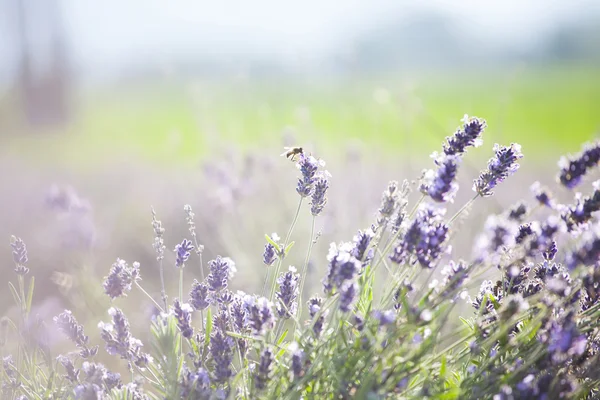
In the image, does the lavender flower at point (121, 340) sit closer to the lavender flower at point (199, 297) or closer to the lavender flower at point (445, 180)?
the lavender flower at point (199, 297)

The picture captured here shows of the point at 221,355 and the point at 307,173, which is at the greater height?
the point at 307,173

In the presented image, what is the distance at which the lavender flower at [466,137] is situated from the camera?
4.96 feet

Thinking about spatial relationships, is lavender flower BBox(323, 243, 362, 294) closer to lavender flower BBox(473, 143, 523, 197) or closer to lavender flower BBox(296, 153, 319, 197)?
lavender flower BBox(296, 153, 319, 197)

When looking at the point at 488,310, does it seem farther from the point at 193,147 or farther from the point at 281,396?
the point at 193,147

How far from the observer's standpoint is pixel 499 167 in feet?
4.96

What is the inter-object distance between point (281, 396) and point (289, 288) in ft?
0.90

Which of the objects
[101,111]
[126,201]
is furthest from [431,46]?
[126,201]

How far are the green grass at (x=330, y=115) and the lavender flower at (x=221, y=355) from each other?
306cm

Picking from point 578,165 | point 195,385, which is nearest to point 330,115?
point 578,165

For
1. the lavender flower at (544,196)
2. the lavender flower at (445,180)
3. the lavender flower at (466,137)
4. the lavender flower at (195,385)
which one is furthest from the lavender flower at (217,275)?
the lavender flower at (544,196)

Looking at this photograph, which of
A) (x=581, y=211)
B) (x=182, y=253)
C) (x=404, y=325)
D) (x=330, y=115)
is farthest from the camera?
(x=330, y=115)

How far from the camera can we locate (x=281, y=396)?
1.29 metres

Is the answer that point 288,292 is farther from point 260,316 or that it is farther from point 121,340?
point 121,340

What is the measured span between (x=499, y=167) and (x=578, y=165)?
19 centimetres
